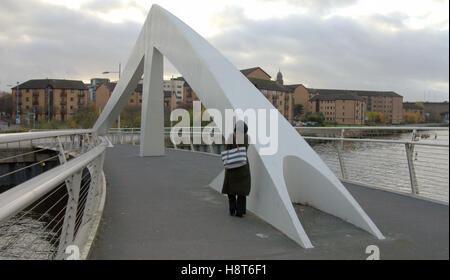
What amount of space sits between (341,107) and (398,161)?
91695 mm

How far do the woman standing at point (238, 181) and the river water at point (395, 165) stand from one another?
9.83ft

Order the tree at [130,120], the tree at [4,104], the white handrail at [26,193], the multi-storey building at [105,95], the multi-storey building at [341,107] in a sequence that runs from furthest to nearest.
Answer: the multi-storey building at [341,107] → the multi-storey building at [105,95] → the tree at [130,120] → the tree at [4,104] → the white handrail at [26,193]

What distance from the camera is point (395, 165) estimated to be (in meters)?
6.73

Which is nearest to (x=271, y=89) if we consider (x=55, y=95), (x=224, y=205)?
(x=224, y=205)

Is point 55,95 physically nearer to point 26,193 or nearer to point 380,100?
point 26,193

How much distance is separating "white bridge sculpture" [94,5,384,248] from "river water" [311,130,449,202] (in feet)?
6.25

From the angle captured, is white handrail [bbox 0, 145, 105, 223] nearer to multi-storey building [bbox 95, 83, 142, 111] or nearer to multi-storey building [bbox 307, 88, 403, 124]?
multi-storey building [bbox 95, 83, 142, 111]

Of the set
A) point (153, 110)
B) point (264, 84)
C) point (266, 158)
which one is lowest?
point (266, 158)

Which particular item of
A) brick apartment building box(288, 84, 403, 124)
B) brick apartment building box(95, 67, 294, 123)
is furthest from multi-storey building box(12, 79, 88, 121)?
brick apartment building box(288, 84, 403, 124)

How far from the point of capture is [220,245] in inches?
154

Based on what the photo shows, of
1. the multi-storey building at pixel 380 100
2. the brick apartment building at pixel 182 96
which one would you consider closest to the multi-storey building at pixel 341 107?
the multi-storey building at pixel 380 100

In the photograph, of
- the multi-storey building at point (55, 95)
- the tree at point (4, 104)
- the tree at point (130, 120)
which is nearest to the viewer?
the tree at point (4, 104)

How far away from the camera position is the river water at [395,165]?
19.5ft

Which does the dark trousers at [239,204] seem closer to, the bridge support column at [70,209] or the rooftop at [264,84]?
the bridge support column at [70,209]
